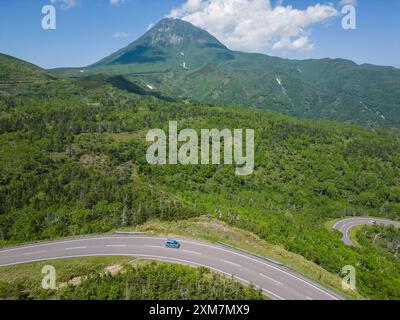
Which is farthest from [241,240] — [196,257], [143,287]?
[143,287]

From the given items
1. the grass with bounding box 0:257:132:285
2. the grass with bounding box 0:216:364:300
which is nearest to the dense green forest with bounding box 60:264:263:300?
the grass with bounding box 0:257:132:285

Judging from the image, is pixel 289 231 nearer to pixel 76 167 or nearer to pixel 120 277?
pixel 120 277

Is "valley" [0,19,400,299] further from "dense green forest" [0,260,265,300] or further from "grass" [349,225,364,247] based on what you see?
"grass" [349,225,364,247]

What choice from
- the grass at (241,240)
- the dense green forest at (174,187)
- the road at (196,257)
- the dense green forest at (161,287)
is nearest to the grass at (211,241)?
the grass at (241,240)

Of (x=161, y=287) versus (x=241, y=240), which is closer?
(x=161, y=287)

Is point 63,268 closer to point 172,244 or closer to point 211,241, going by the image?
point 172,244
